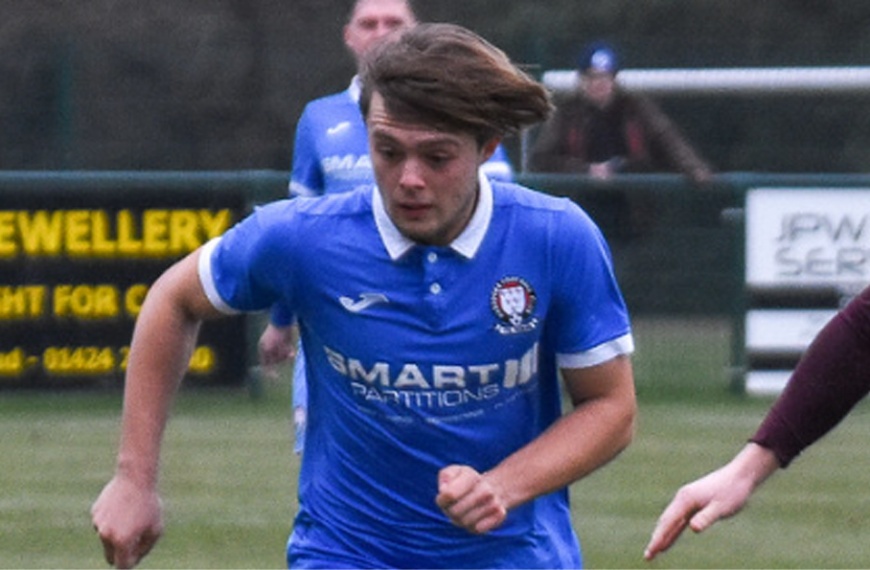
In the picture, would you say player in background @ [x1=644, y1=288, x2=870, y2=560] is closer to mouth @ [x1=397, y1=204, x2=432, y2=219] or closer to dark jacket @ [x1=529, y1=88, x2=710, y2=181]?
mouth @ [x1=397, y1=204, x2=432, y2=219]

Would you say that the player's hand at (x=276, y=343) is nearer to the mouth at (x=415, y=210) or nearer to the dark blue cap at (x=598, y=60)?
the mouth at (x=415, y=210)

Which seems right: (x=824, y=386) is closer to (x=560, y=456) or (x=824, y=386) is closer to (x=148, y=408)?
(x=560, y=456)

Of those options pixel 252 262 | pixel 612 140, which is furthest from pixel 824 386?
pixel 612 140

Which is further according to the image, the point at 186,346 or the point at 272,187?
the point at 272,187

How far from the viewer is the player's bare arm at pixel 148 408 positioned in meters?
4.45

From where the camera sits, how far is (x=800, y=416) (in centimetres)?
380

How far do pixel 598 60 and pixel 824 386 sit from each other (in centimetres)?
1197

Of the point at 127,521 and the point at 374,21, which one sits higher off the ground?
the point at 374,21

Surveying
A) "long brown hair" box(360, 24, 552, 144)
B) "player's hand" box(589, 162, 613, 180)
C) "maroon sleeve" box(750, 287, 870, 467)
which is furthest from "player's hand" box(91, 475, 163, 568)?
"player's hand" box(589, 162, 613, 180)

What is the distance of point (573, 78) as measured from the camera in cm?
1589

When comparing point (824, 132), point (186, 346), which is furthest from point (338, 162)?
point (824, 132)

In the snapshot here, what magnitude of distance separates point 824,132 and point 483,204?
1298 cm

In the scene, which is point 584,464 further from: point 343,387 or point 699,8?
point 699,8

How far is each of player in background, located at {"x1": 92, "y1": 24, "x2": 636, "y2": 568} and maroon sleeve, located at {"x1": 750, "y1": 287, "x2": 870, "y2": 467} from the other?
71cm
